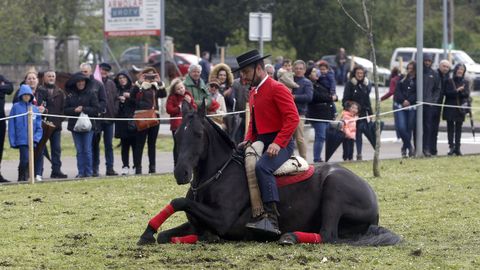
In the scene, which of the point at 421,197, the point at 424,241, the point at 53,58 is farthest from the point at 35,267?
the point at 53,58

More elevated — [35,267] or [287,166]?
[287,166]

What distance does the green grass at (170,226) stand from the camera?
1037 centimetres

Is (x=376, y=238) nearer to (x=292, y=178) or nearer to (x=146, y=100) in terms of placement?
(x=292, y=178)

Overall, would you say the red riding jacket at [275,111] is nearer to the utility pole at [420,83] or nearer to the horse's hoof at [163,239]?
the horse's hoof at [163,239]

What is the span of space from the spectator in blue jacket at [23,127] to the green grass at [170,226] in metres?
1.06

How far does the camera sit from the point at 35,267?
10.2 meters

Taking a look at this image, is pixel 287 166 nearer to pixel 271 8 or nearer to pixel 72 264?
pixel 72 264

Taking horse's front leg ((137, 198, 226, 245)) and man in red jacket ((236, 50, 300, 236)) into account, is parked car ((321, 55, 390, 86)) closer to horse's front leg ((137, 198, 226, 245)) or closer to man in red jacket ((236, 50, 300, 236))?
man in red jacket ((236, 50, 300, 236))

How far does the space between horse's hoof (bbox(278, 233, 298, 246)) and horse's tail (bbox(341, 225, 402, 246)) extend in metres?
0.53

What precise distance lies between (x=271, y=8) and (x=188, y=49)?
182 inches

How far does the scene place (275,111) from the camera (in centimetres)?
1174

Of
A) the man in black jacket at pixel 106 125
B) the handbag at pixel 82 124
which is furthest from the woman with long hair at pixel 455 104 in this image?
the handbag at pixel 82 124

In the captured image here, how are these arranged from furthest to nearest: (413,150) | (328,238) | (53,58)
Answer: (53,58)
(413,150)
(328,238)

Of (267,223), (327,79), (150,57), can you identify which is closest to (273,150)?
(267,223)
